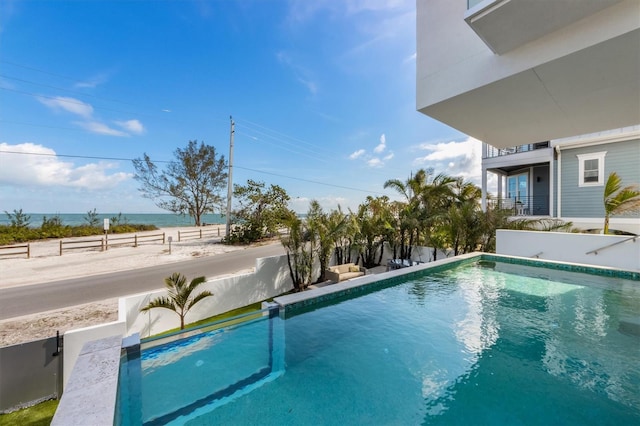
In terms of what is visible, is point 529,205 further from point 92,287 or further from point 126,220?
point 126,220

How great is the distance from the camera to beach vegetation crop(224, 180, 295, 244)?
67.8 ft

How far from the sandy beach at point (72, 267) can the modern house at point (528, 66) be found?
1006 cm

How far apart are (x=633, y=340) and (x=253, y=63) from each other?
17.7 m

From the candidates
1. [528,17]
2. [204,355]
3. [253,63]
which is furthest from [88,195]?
[528,17]

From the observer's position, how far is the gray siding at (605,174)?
426 inches

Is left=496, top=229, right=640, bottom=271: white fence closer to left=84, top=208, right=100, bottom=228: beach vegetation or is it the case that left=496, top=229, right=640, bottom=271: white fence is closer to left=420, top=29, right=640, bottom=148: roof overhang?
left=420, top=29, right=640, bottom=148: roof overhang

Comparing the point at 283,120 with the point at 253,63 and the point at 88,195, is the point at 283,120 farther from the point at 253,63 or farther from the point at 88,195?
the point at 88,195

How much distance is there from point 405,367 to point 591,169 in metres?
13.9

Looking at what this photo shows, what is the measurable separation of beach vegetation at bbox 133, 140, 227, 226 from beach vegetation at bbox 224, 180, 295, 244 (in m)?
9.55

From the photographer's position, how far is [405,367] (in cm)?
385

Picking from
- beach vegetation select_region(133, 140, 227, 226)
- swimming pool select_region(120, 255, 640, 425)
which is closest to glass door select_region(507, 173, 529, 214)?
swimming pool select_region(120, 255, 640, 425)

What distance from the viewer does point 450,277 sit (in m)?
7.82

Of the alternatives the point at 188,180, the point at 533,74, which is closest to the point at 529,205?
the point at 533,74

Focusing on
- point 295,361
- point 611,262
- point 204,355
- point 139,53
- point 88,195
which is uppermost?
point 139,53
